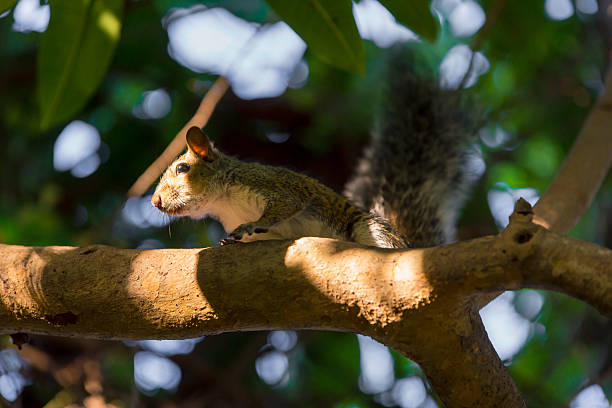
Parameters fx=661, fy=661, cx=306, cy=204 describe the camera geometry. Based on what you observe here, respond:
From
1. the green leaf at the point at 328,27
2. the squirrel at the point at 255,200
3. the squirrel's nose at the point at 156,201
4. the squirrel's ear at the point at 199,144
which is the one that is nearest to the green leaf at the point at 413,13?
the green leaf at the point at 328,27

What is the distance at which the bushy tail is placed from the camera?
220 cm

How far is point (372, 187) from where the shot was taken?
7.66ft

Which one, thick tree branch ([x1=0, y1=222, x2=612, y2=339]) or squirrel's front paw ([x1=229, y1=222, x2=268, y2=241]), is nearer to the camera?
thick tree branch ([x1=0, y1=222, x2=612, y2=339])

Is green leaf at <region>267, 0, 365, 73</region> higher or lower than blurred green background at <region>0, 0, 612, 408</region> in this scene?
higher

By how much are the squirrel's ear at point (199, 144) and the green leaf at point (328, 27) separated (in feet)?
1.42

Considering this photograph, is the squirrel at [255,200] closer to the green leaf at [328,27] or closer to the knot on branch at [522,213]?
the green leaf at [328,27]

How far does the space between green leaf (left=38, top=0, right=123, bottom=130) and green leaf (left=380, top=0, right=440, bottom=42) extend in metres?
0.69

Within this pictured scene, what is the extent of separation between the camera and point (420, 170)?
2314mm

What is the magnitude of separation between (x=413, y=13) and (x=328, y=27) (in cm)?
21

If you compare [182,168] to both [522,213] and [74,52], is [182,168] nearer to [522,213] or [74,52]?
[74,52]

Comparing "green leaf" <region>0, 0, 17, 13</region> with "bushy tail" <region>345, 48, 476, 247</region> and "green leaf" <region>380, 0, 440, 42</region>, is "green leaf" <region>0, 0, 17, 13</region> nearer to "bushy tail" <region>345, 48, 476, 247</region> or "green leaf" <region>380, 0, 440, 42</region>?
"green leaf" <region>380, 0, 440, 42</region>

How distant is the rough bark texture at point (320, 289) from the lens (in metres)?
0.98

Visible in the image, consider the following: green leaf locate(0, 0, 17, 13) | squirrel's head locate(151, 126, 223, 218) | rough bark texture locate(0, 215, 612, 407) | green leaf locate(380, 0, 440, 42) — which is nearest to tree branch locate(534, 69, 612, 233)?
green leaf locate(380, 0, 440, 42)

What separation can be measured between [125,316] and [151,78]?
2036 millimetres
